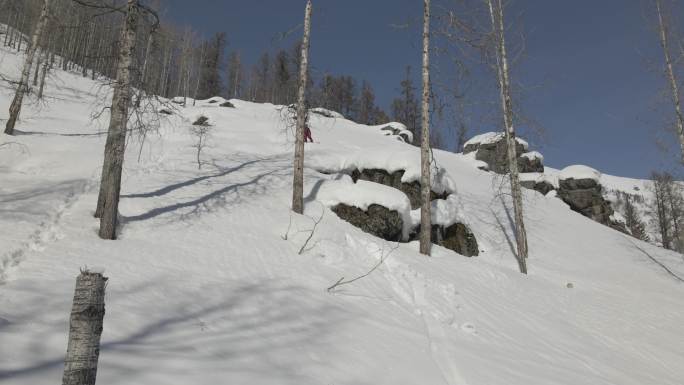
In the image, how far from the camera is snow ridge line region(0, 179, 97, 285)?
4.60 meters

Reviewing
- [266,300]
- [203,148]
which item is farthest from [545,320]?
[203,148]

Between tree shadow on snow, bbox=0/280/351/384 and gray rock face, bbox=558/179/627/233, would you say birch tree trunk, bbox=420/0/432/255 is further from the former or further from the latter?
gray rock face, bbox=558/179/627/233

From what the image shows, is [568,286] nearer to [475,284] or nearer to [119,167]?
[475,284]

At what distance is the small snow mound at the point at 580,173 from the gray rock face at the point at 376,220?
22303 mm

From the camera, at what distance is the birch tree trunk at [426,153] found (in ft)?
32.4

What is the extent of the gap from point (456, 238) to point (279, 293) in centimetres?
809

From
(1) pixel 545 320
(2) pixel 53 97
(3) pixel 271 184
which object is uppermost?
(2) pixel 53 97

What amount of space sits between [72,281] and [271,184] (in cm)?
835

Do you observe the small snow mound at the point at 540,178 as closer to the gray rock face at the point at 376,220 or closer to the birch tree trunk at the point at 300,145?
the gray rock face at the point at 376,220

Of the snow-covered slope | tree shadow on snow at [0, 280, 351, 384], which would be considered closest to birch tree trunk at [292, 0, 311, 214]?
the snow-covered slope

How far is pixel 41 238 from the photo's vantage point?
18.8 feet

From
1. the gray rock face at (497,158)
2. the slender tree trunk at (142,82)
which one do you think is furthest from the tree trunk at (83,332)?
the gray rock face at (497,158)

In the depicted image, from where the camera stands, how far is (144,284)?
4.70 metres

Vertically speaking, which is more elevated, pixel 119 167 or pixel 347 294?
pixel 119 167
